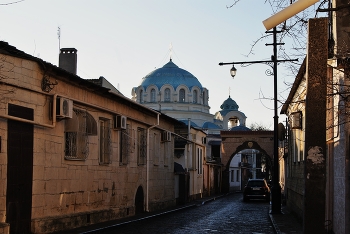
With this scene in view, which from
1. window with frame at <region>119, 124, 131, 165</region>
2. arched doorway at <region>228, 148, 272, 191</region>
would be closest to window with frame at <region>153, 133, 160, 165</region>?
window with frame at <region>119, 124, 131, 165</region>

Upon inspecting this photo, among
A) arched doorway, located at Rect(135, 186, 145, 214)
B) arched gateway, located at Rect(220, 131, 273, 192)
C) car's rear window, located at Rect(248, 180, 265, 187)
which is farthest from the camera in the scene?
arched gateway, located at Rect(220, 131, 273, 192)

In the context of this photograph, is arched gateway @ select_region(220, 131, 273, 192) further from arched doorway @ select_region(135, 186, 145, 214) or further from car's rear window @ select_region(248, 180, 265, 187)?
arched doorway @ select_region(135, 186, 145, 214)

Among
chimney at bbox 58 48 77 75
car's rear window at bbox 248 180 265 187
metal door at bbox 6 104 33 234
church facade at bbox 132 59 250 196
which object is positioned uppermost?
church facade at bbox 132 59 250 196

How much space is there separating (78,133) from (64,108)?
2.08m

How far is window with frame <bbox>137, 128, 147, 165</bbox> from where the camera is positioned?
24.3 metres

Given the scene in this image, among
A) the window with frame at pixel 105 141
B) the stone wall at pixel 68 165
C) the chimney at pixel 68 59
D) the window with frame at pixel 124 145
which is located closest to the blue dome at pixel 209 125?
the stone wall at pixel 68 165

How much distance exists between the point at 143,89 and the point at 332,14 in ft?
212

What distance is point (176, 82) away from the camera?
7700cm

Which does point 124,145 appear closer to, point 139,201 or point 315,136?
point 139,201

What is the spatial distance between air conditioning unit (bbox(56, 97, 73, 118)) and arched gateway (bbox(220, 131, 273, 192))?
41.3 m

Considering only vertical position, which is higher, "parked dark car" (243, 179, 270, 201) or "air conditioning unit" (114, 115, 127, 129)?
"air conditioning unit" (114, 115, 127, 129)

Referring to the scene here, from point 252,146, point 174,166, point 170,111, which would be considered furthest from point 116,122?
point 170,111

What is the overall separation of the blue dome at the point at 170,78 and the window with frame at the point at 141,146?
170ft

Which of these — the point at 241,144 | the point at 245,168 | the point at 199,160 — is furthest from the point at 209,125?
the point at 199,160
